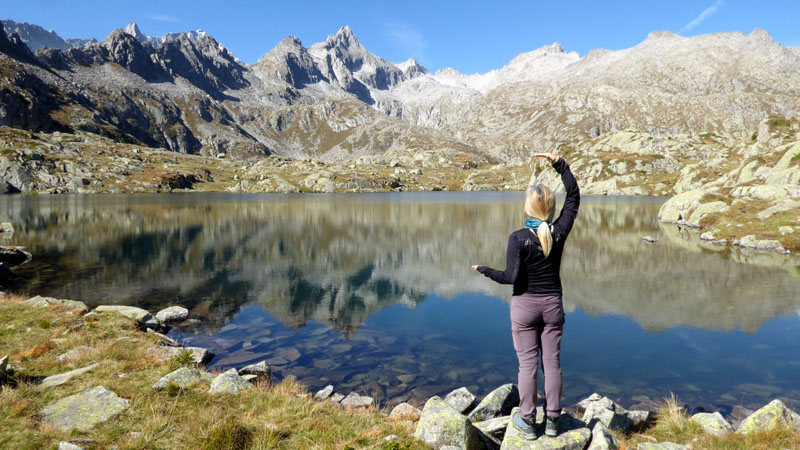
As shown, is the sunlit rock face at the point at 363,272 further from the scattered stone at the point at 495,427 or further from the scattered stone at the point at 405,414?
the scattered stone at the point at 495,427

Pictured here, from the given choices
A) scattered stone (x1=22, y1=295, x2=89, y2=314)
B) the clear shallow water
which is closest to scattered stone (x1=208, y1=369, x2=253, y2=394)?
the clear shallow water

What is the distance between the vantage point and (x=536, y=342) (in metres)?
8.19

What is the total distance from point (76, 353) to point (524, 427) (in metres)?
15.0

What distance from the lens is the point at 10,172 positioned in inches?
6973

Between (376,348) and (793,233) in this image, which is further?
(793,233)

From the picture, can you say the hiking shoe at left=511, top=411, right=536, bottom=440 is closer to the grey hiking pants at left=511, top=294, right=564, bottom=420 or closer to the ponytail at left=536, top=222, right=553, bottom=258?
the grey hiking pants at left=511, top=294, right=564, bottom=420

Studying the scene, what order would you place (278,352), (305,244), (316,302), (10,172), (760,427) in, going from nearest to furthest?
1. (760,427)
2. (278,352)
3. (316,302)
4. (305,244)
5. (10,172)

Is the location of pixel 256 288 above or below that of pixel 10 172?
below

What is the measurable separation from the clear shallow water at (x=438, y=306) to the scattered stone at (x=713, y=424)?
4620mm

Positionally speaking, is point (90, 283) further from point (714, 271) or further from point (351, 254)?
point (714, 271)

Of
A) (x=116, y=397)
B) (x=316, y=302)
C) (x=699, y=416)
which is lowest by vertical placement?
(x=316, y=302)

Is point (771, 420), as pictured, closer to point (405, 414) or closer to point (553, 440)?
point (553, 440)

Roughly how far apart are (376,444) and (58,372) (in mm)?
10716

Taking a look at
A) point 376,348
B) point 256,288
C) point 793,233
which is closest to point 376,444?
point 376,348
